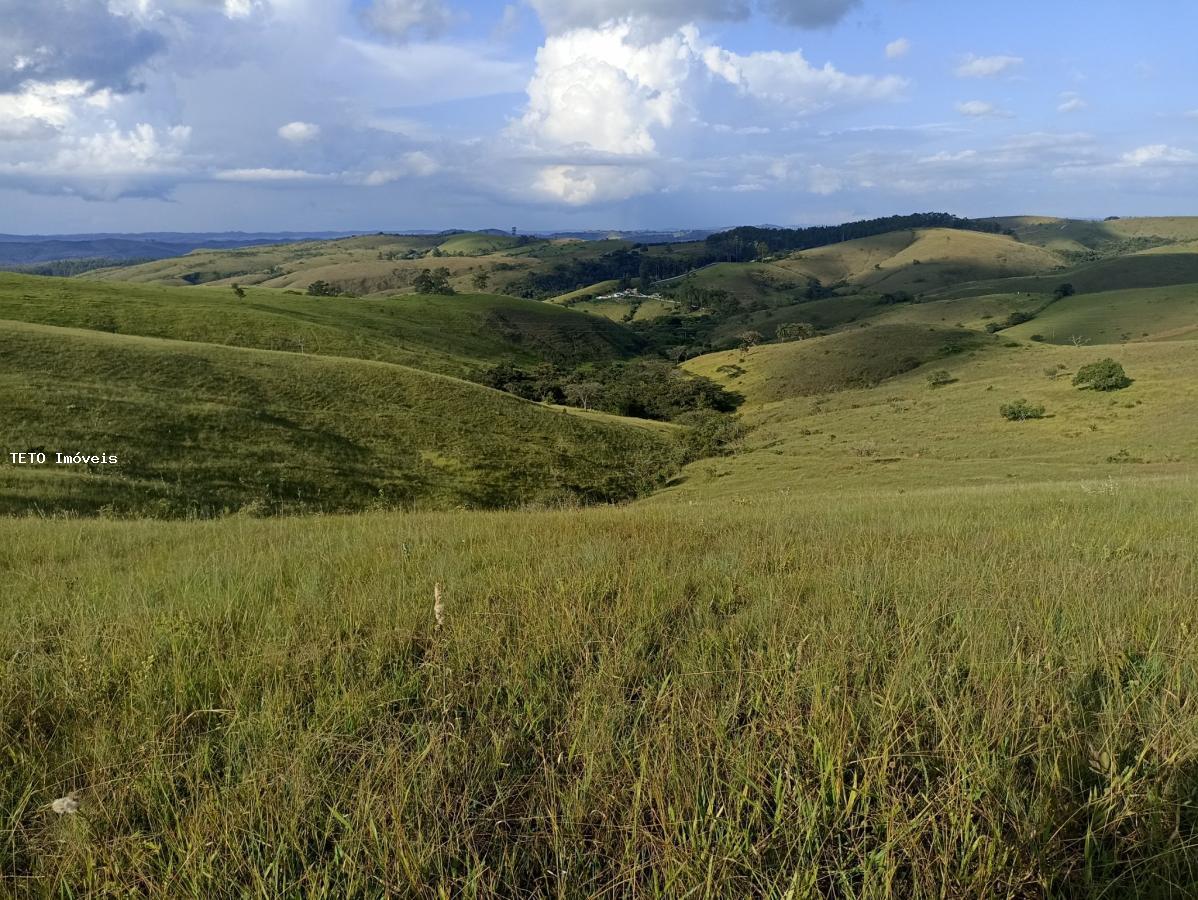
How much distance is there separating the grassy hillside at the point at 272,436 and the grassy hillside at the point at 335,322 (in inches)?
1026

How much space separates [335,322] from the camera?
90062 mm

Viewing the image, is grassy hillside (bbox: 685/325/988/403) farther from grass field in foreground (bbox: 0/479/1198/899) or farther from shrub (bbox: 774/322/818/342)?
grass field in foreground (bbox: 0/479/1198/899)

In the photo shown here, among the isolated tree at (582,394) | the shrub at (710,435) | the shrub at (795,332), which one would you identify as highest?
the shrub at (795,332)

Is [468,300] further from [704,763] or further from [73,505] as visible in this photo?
[704,763]

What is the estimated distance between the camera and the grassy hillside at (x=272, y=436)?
2612cm

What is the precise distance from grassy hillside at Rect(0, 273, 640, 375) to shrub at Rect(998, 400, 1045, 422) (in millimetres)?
59251

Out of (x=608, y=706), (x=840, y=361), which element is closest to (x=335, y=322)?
(x=840, y=361)

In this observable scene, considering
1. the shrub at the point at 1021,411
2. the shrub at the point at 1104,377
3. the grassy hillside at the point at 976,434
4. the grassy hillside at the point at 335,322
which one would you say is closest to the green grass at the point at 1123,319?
the grassy hillside at the point at 976,434

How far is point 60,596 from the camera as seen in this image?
5.20 metres

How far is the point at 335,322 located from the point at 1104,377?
84831 mm

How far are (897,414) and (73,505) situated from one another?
164 ft

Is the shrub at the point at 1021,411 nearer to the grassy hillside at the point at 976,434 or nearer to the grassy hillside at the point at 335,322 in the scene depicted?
the grassy hillside at the point at 976,434

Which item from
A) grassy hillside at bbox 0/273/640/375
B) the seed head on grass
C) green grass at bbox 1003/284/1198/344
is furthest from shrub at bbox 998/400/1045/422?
green grass at bbox 1003/284/1198/344

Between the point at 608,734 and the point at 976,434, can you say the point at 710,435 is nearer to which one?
the point at 976,434
